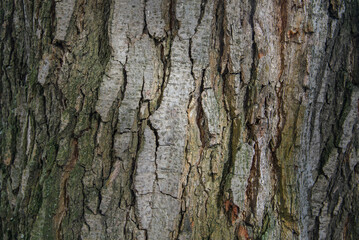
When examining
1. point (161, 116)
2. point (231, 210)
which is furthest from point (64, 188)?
point (231, 210)

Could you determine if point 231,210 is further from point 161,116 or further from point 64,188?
point 64,188

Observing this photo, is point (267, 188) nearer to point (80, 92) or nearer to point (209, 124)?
point (209, 124)

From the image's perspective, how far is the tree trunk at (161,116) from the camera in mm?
1208

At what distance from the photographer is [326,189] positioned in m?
1.52

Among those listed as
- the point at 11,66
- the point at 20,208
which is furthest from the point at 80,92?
the point at 20,208

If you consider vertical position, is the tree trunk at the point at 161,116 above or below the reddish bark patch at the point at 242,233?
above

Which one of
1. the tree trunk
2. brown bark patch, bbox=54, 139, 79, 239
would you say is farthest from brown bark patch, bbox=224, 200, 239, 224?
brown bark patch, bbox=54, 139, 79, 239

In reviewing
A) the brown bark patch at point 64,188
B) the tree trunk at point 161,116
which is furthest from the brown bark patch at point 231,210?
the brown bark patch at point 64,188

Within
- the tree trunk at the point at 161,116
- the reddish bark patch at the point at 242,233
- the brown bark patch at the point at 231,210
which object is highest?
the tree trunk at the point at 161,116

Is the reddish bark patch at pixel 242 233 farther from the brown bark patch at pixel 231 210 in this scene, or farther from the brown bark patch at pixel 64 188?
the brown bark patch at pixel 64 188

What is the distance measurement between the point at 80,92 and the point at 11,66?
481 mm

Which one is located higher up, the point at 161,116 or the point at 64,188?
the point at 161,116

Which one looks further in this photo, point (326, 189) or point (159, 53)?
point (326, 189)

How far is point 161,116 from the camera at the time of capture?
1.21 m
